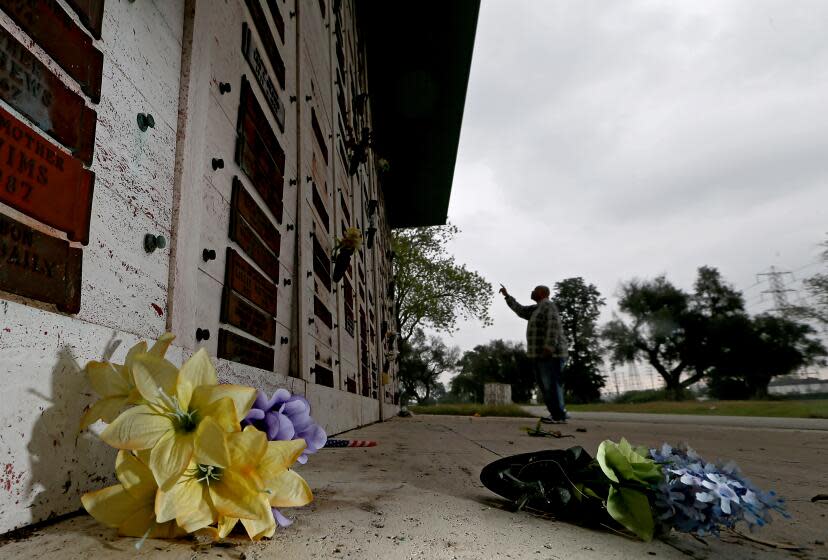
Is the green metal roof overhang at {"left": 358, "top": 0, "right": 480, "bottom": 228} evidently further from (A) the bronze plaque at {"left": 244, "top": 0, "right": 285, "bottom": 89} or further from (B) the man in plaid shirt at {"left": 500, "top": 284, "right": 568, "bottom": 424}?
(A) the bronze plaque at {"left": 244, "top": 0, "right": 285, "bottom": 89}

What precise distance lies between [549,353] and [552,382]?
1.29ft

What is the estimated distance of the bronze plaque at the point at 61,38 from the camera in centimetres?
118

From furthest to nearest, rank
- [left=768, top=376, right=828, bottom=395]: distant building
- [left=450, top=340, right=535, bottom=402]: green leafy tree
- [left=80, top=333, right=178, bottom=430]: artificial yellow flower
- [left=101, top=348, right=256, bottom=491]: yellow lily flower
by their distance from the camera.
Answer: [left=450, top=340, right=535, bottom=402]: green leafy tree, [left=768, top=376, right=828, bottom=395]: distant building, [left=80, top=333, right=178, bottom=430]: artificial yellow flower, [left=101, top=348, right=256, bottom=491]: yellow lily flower

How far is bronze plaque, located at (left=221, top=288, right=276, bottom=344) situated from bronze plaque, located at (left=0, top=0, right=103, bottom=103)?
1093mm

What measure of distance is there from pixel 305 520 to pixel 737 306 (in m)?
50.5

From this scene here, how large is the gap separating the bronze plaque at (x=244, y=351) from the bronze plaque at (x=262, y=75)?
4.56ft

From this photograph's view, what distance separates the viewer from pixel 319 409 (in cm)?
376

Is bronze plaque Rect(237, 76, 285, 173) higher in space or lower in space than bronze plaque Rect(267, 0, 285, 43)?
lower

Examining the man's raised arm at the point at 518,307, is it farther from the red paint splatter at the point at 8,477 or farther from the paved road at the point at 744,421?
the red paint splatter at the point at 8,477

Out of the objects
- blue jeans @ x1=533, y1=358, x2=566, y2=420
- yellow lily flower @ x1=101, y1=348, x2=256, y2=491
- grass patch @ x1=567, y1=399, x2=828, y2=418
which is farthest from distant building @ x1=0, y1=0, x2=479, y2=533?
grass patch @ x1=567, y1=399, x2=828, y2=418

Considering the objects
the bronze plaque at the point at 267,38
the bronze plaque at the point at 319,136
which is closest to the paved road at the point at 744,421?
the bronze plaque at the point at 319,136

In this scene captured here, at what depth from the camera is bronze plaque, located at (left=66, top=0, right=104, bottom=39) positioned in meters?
1.35

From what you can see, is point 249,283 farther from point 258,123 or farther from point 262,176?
point 258,123

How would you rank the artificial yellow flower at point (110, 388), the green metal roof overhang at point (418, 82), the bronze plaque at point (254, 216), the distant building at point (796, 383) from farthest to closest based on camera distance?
the distant building at point (796, 383) < the green metal roof overhang at point (418, 82) < the bronze plaque at point (254, 216) < the artificial yellow flower at point (110, 388)
